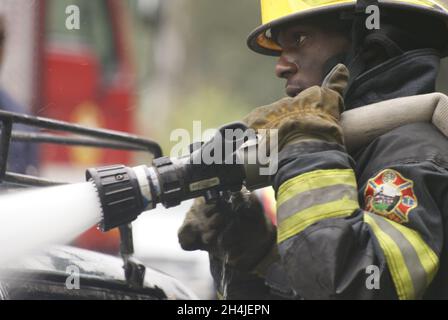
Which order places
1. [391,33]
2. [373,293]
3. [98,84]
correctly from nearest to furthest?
[373,293] < [391,33] < [98,84]

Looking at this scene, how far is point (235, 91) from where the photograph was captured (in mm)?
26453

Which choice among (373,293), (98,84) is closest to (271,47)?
(373,293)

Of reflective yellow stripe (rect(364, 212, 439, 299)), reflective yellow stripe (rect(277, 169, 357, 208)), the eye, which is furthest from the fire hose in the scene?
the eye

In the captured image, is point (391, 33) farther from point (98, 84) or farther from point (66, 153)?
point (98, 84)

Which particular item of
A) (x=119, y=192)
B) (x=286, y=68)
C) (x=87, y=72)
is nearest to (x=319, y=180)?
(x=119, y=192)

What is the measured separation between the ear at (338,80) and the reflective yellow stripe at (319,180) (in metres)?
0.29

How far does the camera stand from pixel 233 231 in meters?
2.46

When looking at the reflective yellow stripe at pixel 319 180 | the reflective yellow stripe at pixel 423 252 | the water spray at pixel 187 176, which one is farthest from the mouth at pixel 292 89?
the reflective yellow stripe at pixel 423 252

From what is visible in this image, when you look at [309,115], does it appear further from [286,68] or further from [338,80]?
[286,68]

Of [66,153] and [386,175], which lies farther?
[66,153]

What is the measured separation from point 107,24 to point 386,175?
7447 millimetres

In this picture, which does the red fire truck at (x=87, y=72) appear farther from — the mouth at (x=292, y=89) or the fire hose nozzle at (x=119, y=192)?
the fire hose nozzle at (x=119, y=192)

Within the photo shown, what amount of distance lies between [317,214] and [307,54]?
2.24 feet

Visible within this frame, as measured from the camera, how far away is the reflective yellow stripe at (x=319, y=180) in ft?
6.16
